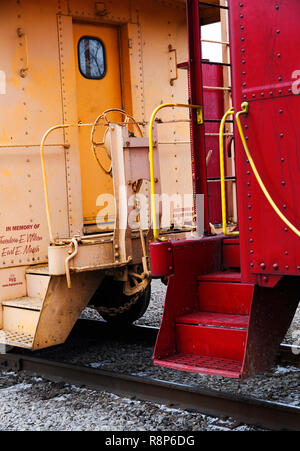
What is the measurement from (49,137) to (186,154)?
1.71 meters

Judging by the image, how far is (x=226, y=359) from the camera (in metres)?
4.17

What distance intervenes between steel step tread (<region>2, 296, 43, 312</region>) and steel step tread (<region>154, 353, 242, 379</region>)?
1616mm

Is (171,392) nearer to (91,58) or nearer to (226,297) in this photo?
(226,297)

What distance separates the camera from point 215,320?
4.29m

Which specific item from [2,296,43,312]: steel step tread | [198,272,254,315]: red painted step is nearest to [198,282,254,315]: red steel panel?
[198,272,254,315]: red painted step

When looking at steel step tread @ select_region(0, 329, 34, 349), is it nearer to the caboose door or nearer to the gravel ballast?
the gravel ballast

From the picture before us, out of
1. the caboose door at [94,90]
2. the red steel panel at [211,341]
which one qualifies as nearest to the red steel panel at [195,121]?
the red steel panel at [211,341]

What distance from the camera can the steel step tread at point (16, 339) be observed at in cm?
551

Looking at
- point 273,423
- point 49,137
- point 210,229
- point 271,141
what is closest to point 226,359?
point 273,423

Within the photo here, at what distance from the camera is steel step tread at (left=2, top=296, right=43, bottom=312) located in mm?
5574

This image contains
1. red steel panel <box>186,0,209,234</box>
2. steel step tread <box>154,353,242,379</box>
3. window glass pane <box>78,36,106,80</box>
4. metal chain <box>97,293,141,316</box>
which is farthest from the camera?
metal chain <box>97,293,141,316</box>

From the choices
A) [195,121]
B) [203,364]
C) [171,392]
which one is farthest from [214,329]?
[195,121]

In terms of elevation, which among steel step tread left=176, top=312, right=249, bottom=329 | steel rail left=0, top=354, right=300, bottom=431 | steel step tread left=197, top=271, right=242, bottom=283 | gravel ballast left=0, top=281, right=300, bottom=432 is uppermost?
steel step tread left=197, top=271, right=242, bottom=283

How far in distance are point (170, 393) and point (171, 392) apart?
0.01 m
